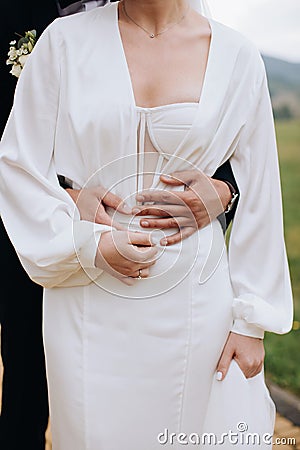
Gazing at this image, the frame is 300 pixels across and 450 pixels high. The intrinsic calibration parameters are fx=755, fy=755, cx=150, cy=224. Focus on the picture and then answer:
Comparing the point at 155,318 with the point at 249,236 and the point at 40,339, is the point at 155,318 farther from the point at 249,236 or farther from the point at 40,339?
the point at 40,339

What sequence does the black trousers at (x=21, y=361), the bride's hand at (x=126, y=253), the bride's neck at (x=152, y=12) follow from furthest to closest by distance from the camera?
the black trousers at (x=21, y=361)
the bride's neck at (x=152, y=12)
the bride's hand at (x=126, y=253)

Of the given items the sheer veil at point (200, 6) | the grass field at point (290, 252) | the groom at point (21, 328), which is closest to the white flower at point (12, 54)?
the groom at point (21, 328)

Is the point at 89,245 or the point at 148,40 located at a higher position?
the point at 148,40

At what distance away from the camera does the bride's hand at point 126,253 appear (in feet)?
5.73

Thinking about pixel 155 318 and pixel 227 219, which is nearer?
pixel 155 318

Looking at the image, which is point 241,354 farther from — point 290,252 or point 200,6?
point 290,252

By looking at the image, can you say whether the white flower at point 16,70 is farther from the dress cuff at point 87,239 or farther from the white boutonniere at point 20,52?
the dress cuff at point 87,239

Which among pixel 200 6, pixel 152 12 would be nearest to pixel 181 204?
pixel 152 12

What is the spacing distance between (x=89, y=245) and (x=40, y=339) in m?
0.94

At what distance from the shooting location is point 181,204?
5.98 feet

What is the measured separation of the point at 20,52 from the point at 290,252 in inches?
138

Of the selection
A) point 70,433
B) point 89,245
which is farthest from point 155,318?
point 70,433

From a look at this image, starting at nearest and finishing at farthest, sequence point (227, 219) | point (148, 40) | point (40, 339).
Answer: point (148, 40), point (227, 219), point (40, 339)

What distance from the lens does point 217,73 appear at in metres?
1.83
